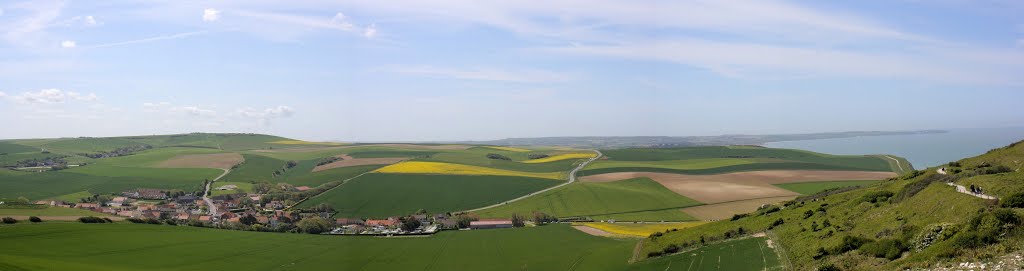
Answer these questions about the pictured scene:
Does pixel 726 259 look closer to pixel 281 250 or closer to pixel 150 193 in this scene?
pixel 281 250

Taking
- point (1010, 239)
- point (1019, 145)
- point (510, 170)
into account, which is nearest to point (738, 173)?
point (510, 170)

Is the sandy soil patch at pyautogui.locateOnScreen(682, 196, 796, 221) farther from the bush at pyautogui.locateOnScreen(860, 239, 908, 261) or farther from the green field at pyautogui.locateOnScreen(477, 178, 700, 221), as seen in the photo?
the bush at pyautogui.locateOnScreen(860, 239, 908, 261)

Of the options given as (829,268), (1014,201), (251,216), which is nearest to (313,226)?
(251,216)

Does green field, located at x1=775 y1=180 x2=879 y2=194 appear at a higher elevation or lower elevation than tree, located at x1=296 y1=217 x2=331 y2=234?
higher

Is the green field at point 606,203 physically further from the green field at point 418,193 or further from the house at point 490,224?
the green field at point 418,193

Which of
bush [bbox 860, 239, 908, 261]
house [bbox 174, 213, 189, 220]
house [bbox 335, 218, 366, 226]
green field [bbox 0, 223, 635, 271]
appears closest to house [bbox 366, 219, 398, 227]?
house [bbox 335, 218, 366, 226]

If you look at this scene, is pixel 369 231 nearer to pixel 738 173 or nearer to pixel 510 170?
pixel 510 170
